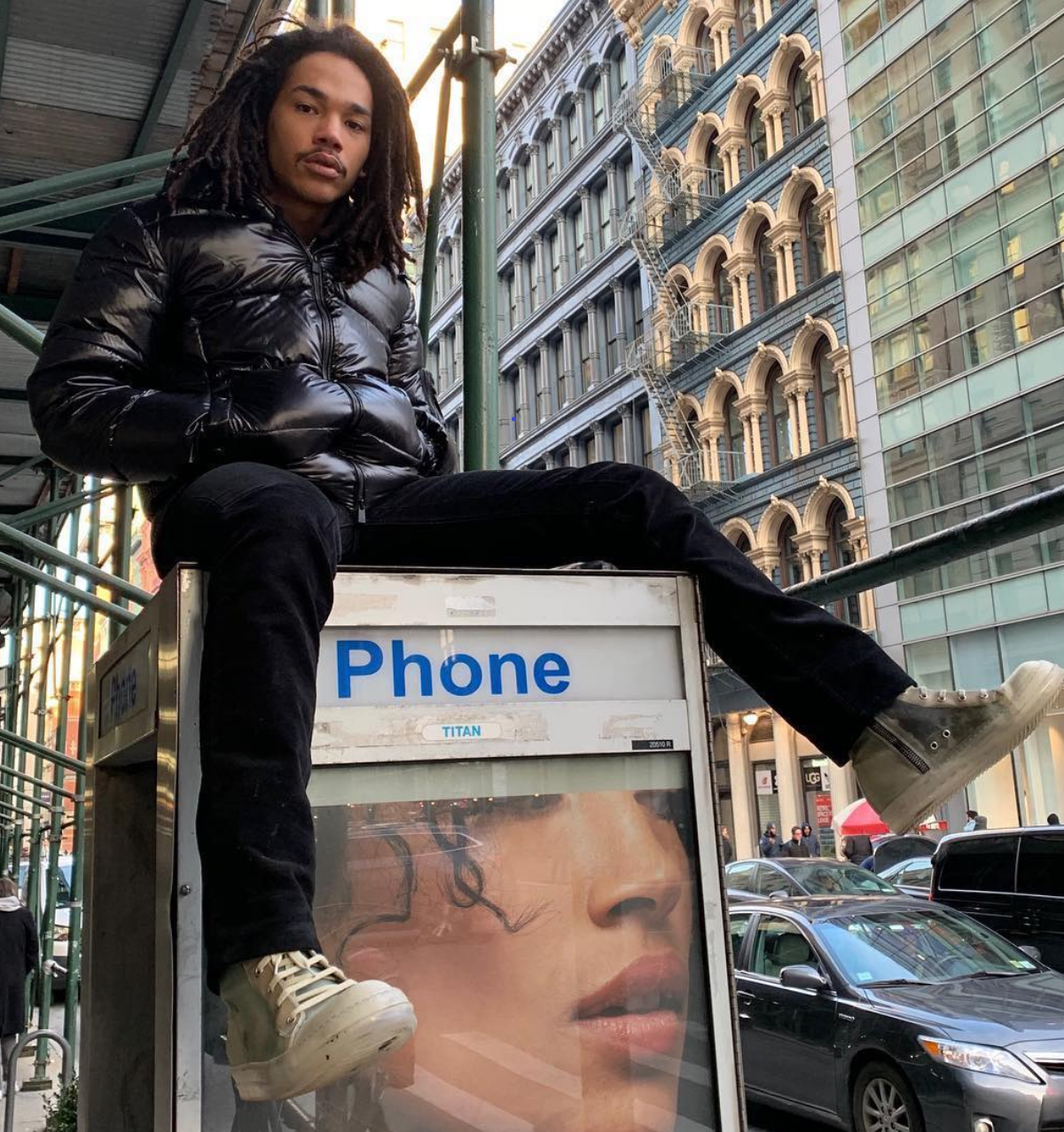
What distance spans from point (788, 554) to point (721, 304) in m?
6.67

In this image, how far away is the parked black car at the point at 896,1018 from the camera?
7.20 metres

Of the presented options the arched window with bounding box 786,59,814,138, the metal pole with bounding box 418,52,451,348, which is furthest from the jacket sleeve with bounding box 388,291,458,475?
the arched window with bounding box 786,59,814,138

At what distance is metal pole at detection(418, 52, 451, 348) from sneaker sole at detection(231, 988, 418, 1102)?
97.0 inches

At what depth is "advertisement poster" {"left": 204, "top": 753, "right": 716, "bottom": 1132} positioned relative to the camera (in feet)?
5.72

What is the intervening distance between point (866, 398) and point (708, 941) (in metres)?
24.8

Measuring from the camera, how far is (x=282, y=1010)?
57.1 inches

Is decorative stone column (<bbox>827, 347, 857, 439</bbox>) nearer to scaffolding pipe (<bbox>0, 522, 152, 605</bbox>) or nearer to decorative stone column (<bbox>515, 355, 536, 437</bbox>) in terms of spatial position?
decorative stone column (<bbox>515, 355, 536, 437</bbox>)

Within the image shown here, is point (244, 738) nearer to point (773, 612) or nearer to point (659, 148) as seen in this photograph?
point (773, 612)

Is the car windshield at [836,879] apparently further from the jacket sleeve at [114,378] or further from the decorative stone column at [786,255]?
the decorative stone column at [786,255]

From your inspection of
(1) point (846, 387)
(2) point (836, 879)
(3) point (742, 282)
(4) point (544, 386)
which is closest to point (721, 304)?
(3) point (742, 282)

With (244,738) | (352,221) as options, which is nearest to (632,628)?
(244,738)

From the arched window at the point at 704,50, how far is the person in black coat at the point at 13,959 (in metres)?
27.7

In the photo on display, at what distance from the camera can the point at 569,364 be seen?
36.8 m

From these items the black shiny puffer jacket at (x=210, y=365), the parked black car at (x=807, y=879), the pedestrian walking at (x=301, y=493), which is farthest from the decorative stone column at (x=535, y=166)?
the black shiny puffer jacket at (x=210, y=365)
